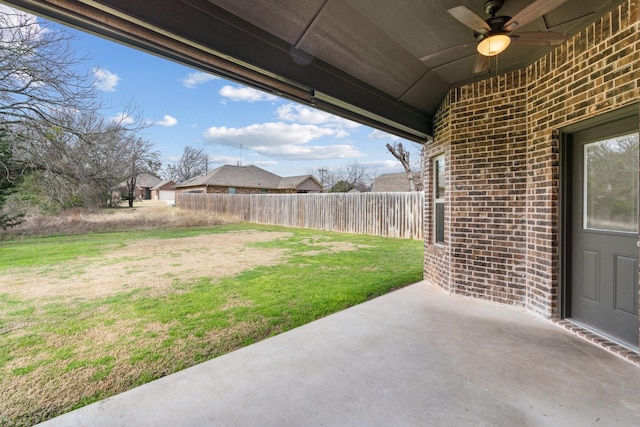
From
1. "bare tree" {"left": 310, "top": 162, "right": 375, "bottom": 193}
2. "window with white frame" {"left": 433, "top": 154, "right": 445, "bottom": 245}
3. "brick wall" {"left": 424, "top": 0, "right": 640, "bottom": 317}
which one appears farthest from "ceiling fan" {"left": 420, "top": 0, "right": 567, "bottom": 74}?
"bare tree" {"left": 310, "top": 162, "right": 375, "bottom": 193}

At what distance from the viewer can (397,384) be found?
2.21 m

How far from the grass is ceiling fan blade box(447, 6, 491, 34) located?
3.25 metres

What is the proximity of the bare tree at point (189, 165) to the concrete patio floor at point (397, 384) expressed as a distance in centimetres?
4231

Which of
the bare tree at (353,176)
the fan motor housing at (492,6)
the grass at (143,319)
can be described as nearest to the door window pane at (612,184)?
the fan motor housing at (492,6)

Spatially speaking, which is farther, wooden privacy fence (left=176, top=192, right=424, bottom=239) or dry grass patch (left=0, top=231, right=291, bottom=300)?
wooden privacy fence (left=176, top=192, right=424, bottom=239)

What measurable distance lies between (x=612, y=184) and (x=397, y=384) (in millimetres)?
2829

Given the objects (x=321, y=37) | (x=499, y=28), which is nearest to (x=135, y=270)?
(x=321, y=37)

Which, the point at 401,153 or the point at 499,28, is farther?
the point at 401,153

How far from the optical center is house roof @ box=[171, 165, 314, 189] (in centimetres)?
2741

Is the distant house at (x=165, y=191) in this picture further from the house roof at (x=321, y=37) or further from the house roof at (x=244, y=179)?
the house roof at (x=321, y=37)

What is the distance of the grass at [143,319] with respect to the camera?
7.54 ft

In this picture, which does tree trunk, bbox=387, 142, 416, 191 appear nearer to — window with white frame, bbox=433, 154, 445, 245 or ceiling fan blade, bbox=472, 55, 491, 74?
window with white frame, bbox=433, 154, 445, 245

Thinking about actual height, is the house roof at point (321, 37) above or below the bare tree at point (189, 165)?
below

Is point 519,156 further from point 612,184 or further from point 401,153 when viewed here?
point 401,153
